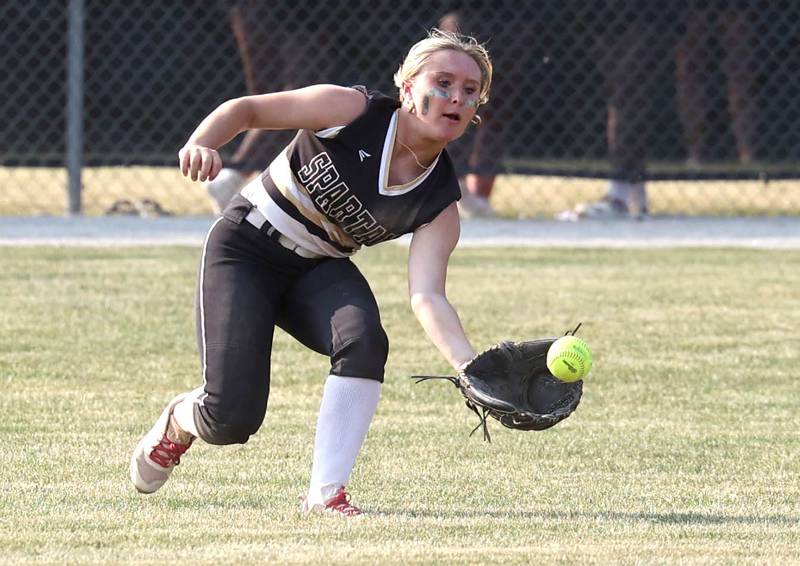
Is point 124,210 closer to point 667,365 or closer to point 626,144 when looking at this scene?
point 626,144

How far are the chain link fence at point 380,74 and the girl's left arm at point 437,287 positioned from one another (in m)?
6.20

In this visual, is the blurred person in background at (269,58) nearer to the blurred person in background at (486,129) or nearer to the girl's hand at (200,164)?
the blurred person in background at (486,129)

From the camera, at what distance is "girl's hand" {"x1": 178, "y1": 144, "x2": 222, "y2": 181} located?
163 inches

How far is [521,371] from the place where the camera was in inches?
173

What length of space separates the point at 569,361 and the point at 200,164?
964mm

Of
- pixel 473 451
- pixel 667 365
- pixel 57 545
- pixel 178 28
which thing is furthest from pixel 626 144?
pixel 57 545

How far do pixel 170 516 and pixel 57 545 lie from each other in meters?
0.42

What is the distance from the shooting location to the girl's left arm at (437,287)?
4.44m

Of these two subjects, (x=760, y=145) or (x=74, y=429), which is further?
(x=760, y=145)

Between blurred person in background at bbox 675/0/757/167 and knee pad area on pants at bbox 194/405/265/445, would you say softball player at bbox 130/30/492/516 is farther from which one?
blurred person in background at bbox 675/0/757/167

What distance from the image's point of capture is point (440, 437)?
5477 millimetres

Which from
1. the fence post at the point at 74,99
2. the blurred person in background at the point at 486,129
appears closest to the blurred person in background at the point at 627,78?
the blurred person in background at the point at 486,129

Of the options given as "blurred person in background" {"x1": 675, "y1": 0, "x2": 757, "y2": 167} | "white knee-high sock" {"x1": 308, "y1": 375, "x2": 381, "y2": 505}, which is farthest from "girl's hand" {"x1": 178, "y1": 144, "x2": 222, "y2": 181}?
"blurred person in background" {"x1": 675, "y1": 0, "x2": 757, "y2": 167}

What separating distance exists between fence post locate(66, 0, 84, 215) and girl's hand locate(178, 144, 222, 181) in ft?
21.7
